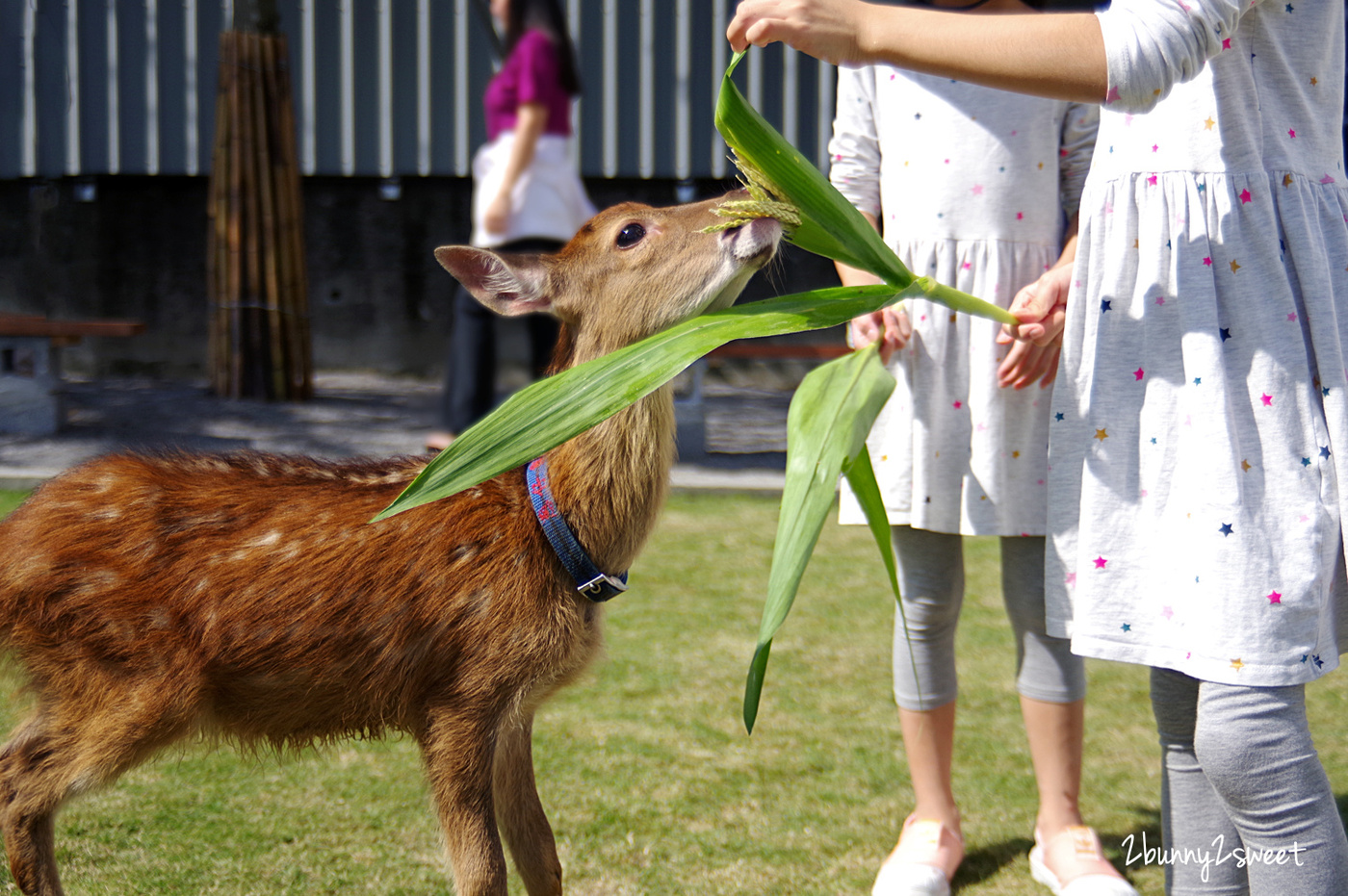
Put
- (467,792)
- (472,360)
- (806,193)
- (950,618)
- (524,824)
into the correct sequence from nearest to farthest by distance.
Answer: (806,193) < (467,792) < (524,824) < (950,618) < (472,360)

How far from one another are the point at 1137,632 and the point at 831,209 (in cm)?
83

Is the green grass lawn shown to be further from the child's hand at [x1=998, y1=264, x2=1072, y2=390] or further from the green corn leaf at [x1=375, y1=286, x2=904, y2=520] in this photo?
the child's hand at [x1=998, y1=264, x2=1072, y2=390]

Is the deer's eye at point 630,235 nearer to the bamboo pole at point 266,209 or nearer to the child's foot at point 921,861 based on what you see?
the child's foot at point 921,861

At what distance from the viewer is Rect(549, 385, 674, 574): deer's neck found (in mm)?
2268

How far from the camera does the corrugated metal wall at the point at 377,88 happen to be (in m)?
8.62

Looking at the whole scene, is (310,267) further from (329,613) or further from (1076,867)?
(1076,867)

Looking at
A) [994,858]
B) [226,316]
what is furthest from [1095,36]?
[226,316]

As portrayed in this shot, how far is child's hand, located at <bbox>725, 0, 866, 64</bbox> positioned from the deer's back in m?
0.99

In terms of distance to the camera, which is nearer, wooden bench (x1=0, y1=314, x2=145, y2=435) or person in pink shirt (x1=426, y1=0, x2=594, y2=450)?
person in pink shirt (x1=426, y1=0, x2=594, y2=450)

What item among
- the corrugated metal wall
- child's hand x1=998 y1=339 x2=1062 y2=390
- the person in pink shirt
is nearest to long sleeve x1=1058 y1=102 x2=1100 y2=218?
child's hand x1=998 y1=339 x2=1062 y2=390

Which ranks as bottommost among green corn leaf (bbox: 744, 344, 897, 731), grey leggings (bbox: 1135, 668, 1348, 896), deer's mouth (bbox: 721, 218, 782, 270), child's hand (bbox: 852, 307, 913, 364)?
grey leggings (bbox: 1135, 668, 1348, 896)

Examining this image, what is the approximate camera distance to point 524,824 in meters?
2.38

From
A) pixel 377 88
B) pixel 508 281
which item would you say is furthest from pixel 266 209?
pixel 508 281

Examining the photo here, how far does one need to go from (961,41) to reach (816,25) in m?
0.20
